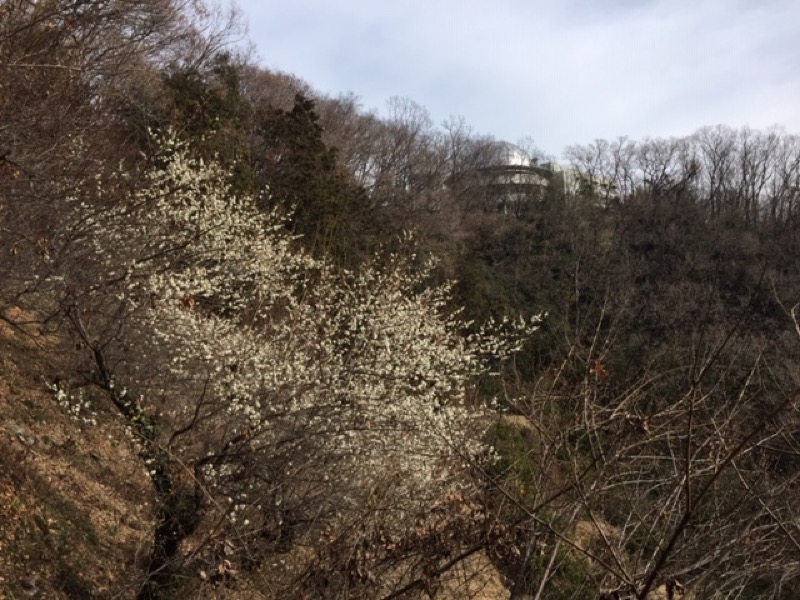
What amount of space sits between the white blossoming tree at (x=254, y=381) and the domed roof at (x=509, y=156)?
116ft

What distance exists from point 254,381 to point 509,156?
4110cm

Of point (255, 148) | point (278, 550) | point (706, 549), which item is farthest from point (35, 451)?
point (255, 148)

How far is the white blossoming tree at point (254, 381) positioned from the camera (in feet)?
17.1

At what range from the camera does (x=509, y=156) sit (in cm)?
4588

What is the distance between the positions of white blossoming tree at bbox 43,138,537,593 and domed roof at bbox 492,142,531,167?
3534cm

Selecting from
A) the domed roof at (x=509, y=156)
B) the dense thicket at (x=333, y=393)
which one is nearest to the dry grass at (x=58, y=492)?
the dense thicket at (x=333, y=393)

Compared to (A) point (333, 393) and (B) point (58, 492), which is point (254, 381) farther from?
(B) point (58, 492)

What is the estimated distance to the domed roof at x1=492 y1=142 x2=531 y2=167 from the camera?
4412cm

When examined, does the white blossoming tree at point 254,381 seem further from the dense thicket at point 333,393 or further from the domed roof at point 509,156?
the domed roof at point 509,156

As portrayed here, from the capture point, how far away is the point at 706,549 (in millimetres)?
2656

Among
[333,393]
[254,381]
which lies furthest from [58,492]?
[333,393]

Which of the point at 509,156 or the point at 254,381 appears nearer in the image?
the point at 254,381

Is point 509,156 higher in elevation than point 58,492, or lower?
higher

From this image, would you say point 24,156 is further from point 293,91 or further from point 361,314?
point 293,91
